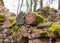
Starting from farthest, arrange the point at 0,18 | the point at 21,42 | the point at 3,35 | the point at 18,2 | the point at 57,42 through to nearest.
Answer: the point at 18,2 → the point at 0,18 → the point at 3,35 → the point at 21,42 → the point at 57,42

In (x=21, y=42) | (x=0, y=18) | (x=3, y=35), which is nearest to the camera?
(x=21, y=42)

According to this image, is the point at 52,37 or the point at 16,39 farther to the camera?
the point at 16,39

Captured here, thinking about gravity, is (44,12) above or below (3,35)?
above

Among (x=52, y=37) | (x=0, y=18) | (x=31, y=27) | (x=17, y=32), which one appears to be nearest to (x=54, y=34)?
(x=52, y=37)

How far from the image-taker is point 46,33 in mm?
5473

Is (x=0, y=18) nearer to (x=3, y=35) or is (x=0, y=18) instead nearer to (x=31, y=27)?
(x=3, y=35)

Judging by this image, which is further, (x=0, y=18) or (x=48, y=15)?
(x=0, y=18)

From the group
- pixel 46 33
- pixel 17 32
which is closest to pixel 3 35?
pixel 17 32

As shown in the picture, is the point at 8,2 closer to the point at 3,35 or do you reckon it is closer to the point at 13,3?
the point at 13,3

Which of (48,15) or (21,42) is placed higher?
(48,15)

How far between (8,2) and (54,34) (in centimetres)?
888

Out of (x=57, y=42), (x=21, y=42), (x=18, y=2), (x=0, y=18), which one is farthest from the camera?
(x=18, y=2)

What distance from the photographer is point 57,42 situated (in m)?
5.28

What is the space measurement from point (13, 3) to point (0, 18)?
6.21 metres
